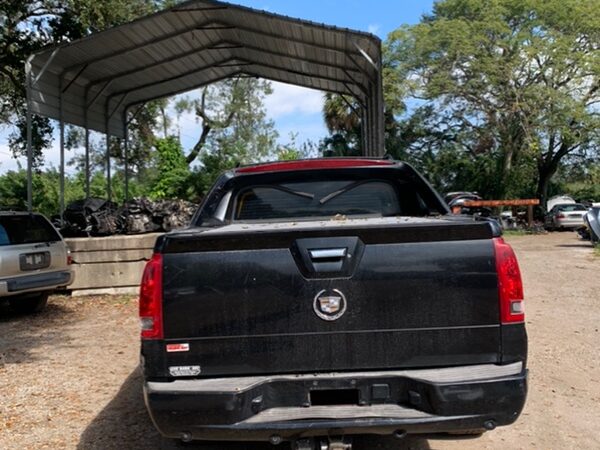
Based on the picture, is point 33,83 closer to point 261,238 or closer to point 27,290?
point 27,290

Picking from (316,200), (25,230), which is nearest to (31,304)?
(25,230)

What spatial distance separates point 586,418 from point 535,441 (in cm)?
67

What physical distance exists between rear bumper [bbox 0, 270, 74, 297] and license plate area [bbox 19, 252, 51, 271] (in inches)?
4.7

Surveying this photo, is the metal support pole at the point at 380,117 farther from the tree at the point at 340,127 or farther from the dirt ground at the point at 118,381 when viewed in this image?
the tree at the point at 340,127

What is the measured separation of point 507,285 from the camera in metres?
2.99

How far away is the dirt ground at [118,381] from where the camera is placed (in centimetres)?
431

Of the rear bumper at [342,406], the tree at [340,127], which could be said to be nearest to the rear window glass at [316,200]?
the rear bumper at [342,406]

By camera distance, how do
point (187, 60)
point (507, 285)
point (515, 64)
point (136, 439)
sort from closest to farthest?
point (507, 285)
point (136, 439)
point (187, 60)
point (515, 64)

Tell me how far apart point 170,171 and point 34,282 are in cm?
1889

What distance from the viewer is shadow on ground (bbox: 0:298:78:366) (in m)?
7.08

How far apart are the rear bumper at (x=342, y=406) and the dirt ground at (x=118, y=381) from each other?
1272 millimetres

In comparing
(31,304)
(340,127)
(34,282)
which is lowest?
(31,304)

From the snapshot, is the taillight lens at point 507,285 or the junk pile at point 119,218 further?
the junk pile at point 119,218

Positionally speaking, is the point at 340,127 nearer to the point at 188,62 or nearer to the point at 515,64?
the point at 515,64
